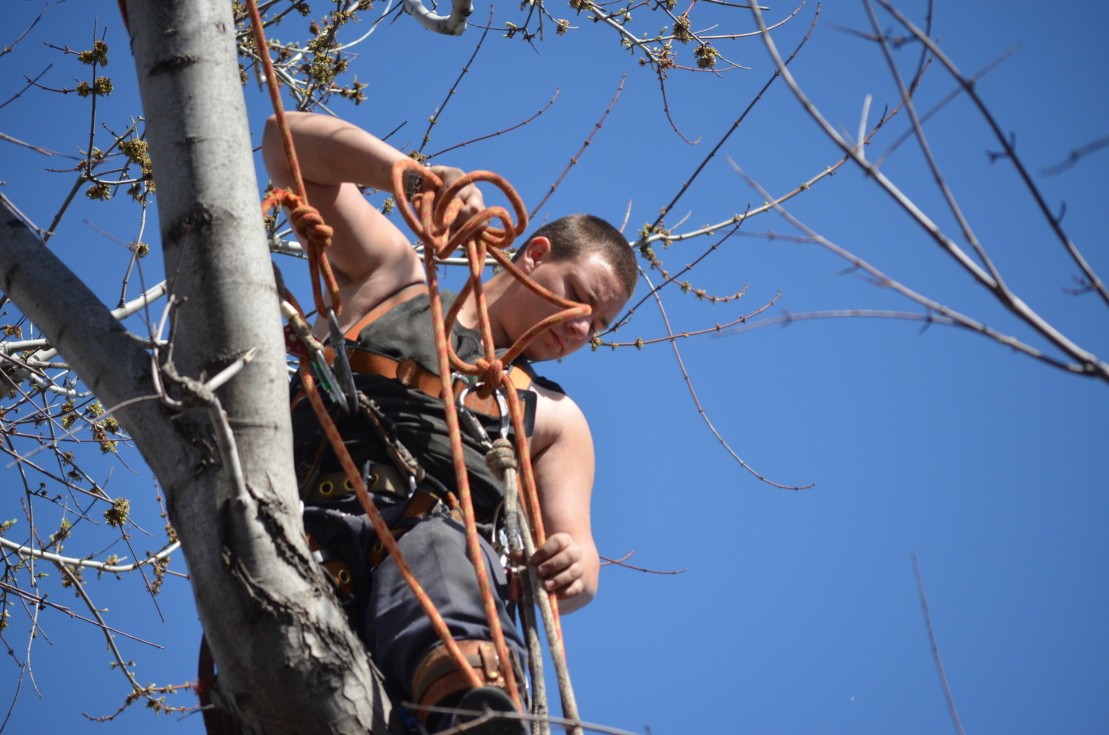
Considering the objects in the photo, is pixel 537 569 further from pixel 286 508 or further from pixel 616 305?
pixel 616 305

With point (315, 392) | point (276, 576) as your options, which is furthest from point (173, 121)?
point (276, 576)

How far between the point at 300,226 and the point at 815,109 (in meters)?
1.16

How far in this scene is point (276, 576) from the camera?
5.62 ft

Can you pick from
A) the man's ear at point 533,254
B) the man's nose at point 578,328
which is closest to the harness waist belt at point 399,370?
the man's nose at point 578,328

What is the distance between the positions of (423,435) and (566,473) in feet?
1.60

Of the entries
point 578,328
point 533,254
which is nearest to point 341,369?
point 578,328

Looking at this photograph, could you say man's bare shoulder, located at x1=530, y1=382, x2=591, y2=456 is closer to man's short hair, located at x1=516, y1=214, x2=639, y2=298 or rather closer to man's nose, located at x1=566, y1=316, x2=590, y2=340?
man's nose, located at x1=566, y1=316, x2=590, y2=340

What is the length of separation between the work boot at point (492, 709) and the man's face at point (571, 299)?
3.96 ft

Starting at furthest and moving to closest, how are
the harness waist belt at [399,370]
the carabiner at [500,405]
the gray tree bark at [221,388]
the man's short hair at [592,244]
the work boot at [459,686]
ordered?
the man's short hair at [592,244]
the harness waist belt at [399,370]
the carabiner at [500,405]
the work boot at [459,686]
the gray tree bark at [221,388]

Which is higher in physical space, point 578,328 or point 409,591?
point 578,328

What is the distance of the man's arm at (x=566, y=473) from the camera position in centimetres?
264

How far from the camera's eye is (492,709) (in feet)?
5.93

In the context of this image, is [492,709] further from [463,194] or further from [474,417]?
[463,194]

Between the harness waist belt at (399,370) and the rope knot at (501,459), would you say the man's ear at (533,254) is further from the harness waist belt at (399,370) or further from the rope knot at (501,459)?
the rope knot at (501,459)
